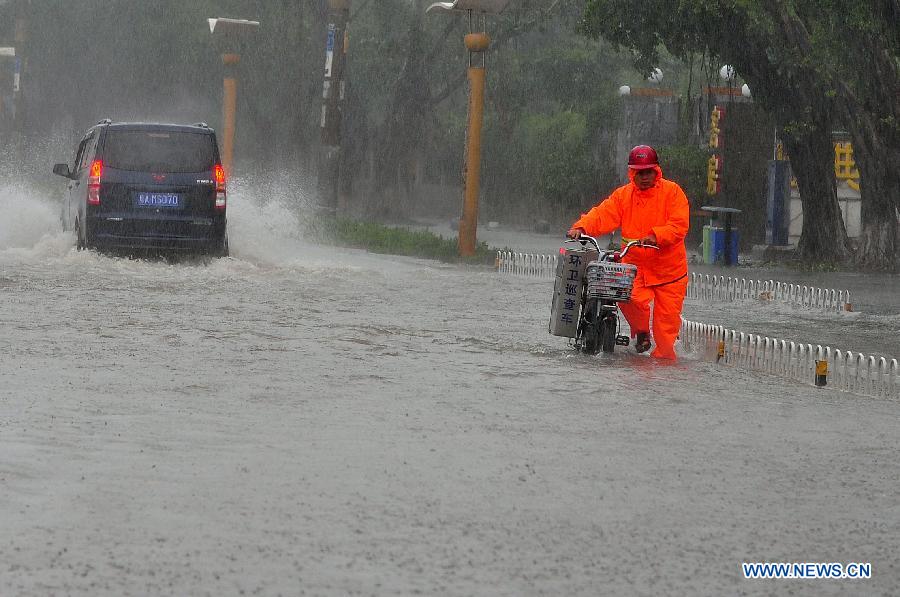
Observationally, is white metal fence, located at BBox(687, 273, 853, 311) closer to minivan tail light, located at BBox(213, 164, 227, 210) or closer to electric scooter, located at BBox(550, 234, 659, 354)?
minivan tail light, located at BBox(213, 164, 227, 210)

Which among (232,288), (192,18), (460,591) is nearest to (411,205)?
(192,18)

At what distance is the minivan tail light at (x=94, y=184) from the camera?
800 inches

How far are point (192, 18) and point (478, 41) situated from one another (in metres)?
33.5

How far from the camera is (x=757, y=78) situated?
90.8ft

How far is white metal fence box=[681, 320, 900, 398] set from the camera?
12.2 m

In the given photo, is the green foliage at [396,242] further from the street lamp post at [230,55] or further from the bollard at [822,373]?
the bollard at [822,373]

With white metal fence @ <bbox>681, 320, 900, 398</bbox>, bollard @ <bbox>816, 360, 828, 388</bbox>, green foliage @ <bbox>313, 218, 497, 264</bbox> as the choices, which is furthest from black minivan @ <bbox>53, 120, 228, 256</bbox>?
bollard @ <bbox>816, 360, 828, 388</bbox>

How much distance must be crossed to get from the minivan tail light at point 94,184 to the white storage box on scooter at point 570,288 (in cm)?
837

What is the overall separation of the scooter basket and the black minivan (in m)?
8.72

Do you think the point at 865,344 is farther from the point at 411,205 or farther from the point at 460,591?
the point at 411,205

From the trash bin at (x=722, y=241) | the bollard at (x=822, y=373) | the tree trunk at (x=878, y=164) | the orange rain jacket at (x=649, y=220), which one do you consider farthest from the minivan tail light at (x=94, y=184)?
the tree trunk at (x=878, y=164)

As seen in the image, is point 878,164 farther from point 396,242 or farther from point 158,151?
point 158,151

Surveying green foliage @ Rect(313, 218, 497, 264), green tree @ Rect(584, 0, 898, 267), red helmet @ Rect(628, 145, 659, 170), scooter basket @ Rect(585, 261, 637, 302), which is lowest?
green foliage @ Rect(313, 218, 497, 264)

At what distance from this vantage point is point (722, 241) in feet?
95.9
